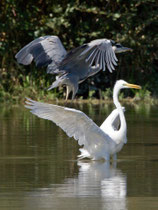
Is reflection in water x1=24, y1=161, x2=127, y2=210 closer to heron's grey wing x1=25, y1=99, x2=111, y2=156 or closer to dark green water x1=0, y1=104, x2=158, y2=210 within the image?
dark green water x1=0, y1=104, x2=158, y2=210

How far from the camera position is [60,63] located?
40.1 feet

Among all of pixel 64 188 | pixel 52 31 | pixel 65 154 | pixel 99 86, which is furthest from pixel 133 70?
pixel 64 188

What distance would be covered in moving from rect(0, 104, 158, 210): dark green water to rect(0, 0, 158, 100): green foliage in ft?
24.5

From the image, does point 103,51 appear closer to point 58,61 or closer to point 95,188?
point 58,61

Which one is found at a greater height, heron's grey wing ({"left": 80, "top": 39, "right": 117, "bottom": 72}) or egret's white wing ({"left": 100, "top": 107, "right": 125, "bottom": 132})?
heron's grey wing ({"left": 80, "top": 39, "right": 117, "bottom": 72})

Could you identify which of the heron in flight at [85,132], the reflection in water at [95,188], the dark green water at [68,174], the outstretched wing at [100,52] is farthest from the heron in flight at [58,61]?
the reflection in water at [95,188]

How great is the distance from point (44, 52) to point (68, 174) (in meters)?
6.09

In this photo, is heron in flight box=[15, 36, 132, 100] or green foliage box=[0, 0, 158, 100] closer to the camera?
heron in flight box=[15, 36, 132, 100]

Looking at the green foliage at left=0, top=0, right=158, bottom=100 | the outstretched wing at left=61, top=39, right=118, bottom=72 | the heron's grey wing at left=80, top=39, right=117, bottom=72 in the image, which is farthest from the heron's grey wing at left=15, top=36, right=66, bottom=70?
the green foliage at left=0, top=0, right=158, bottom=100

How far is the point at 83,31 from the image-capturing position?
18.7 metres

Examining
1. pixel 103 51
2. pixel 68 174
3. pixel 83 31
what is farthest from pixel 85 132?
pixel 83 31

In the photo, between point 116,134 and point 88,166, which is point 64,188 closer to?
point 88,166

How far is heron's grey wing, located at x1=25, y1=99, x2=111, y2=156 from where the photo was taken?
297 inches

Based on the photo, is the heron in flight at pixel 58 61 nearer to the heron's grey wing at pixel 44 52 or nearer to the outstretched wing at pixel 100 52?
the heron's grey wing at pixel 44 52
